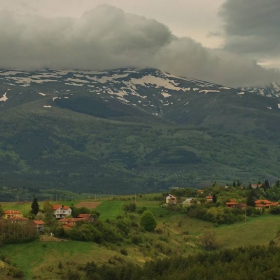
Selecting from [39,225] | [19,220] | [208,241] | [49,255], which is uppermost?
[19,220]

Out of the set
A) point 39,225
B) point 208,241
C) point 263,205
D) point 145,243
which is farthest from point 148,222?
point 263,205

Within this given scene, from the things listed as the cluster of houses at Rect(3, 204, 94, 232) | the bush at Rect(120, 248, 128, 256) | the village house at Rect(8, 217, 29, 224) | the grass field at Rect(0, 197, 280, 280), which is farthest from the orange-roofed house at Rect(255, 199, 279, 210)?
the village house at Rect(8, 217, 29, 224)

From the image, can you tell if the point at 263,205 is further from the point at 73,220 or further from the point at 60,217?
the point at 73,220

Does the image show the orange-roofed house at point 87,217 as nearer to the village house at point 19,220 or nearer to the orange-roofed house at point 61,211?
the orange-roofed house at point 61,211

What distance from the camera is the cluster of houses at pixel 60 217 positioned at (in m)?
137

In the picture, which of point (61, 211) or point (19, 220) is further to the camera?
point (61, 211)

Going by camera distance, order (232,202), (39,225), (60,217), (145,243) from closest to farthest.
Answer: (39,225), (145,243), (60,217), (232,202)

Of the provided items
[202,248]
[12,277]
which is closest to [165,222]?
[202,248]

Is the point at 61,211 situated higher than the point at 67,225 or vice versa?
the point at 67,225

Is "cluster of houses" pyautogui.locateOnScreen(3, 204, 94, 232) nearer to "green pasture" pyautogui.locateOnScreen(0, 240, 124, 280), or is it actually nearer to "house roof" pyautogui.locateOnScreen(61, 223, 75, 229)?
"house roof" pyautogui.locateOnScreen(61, 223, 75, 229)

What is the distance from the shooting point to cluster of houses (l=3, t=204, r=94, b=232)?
13660 cm

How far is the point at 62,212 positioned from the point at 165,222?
29.5m

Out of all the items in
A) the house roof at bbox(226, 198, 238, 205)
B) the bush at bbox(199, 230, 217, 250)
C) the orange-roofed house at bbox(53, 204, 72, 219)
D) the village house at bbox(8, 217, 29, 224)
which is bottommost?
the bush at bbox(199, 230, 217, 250)

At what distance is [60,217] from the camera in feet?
532
